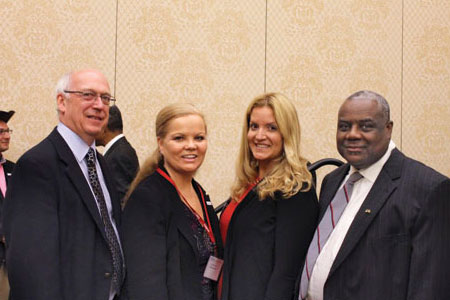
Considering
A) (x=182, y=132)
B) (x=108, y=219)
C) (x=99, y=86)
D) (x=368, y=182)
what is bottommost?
(x=108, y=219)

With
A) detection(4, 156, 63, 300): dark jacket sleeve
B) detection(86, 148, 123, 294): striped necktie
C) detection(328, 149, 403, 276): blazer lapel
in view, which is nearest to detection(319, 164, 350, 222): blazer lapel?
detection(328, 149, 403, 276): blazer lapel

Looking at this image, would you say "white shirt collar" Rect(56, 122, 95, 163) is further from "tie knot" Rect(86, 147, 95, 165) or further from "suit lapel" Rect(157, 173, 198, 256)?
"suit lapel" Rect(157, 173, 198, 256)

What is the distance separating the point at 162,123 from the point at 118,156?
180cm

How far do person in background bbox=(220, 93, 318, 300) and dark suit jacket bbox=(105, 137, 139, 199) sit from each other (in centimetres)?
168

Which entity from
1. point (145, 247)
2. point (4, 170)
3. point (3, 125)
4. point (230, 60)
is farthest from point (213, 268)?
point (230, 60)

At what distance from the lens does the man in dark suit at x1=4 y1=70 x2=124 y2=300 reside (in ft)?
7.11

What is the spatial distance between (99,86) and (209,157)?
3.41m

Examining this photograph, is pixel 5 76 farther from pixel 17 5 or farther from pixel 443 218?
pixel 443 218

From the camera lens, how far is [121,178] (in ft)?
14.2

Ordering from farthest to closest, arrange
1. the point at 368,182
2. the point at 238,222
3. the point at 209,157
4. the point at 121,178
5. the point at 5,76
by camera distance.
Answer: the point at 209,157 → the point at 5,76 → the point at 121,178 → the point at 238,222 → the point at 368,182

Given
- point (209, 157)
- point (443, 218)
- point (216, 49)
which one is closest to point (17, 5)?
point (216, 49)

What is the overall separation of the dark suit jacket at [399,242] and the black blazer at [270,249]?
0.23m

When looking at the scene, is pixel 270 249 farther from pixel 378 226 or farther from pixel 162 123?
pixel 162 123

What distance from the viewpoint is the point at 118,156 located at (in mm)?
4426
